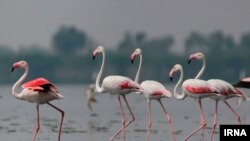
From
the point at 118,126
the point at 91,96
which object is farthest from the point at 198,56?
the point at 91,96

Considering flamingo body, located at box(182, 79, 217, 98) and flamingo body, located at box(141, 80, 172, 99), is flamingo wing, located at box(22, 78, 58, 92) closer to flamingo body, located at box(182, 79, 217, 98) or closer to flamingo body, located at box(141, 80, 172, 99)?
flamingo body, located at box(141, 80, 172, 99)

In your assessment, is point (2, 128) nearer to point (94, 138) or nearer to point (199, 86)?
point (94, 138)

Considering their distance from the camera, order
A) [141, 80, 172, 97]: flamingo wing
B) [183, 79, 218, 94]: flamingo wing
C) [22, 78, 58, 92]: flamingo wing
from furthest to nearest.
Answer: [141, 80, 172, 97]: flamingo wing, [183, 79, 218, 94]: flamingo wing, [22, 78, 58, 92]: flamingo wing

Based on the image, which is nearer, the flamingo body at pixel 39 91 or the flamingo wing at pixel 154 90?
the flamingo body at pixel 39 91

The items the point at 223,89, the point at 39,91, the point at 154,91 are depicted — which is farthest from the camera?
the point at 154,91

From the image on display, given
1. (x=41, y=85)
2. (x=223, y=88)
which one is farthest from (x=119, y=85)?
(x=223, y=88)

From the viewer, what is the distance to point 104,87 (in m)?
14.3

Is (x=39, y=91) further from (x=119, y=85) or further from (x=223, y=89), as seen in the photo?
(x=223, y=89)

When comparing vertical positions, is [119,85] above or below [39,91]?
above

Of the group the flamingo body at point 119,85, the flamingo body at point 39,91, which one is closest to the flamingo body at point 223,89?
the flamingo body at point 119,85

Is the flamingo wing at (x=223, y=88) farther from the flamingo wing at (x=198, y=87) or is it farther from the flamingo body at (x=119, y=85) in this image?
the flamingo body at (x=119, y=85)

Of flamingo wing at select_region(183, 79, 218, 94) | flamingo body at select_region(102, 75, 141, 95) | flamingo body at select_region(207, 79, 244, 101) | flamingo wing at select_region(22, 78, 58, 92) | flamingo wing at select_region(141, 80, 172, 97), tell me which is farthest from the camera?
flamingo wing at select_region(141, 80, 172, 97)

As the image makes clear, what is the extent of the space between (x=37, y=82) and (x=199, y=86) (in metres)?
2.83

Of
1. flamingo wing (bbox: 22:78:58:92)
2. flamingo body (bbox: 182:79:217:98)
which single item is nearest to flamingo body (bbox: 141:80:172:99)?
flamingo body (bbox: 182:79:217:98)
